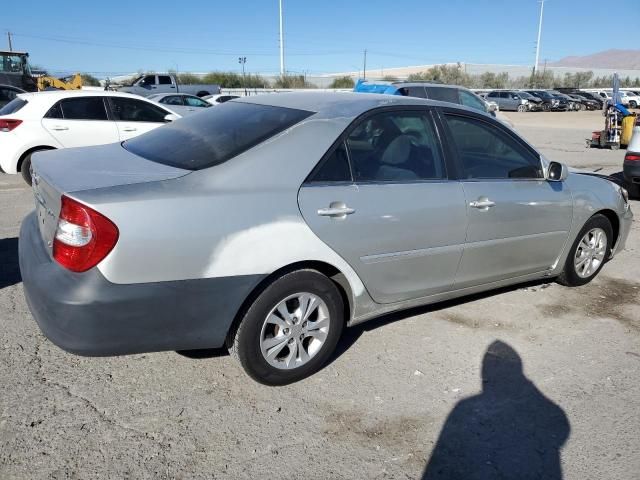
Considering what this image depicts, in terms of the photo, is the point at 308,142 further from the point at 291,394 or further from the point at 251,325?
the point at 291,394

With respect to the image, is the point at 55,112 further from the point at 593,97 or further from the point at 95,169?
the point at 593,97

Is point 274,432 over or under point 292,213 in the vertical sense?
under

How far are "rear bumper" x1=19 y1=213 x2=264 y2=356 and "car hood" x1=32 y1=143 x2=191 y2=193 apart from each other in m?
0.41

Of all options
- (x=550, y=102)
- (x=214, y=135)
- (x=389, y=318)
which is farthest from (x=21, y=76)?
(x=550, y=102)

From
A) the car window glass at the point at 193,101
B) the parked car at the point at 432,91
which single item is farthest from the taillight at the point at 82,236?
the car window glass at the point at 193,101

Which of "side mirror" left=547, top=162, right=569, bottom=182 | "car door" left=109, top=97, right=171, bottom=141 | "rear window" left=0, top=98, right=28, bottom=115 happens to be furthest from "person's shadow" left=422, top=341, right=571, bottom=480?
"rear window" left=0, top=98, right=28, bottom=115

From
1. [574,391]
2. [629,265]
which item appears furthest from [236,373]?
[629,265]

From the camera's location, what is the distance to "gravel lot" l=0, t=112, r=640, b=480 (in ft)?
8.39

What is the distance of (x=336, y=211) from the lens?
3078 millimetres

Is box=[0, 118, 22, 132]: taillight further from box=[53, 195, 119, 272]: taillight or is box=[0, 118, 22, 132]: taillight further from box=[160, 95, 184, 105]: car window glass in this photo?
box=[160, 95, 184, 105]: car window glass

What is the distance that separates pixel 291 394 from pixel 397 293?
0.95m

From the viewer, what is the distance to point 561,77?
88.9 meters

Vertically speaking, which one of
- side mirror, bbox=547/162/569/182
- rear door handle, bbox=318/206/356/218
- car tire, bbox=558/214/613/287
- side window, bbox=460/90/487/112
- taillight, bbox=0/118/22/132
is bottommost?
car tire, bbox=558/214/613/287

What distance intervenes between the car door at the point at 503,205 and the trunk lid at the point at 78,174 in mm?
1974
